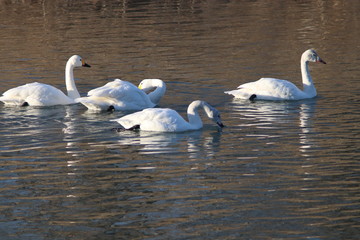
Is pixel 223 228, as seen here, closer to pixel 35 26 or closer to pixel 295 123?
pixel 295 123

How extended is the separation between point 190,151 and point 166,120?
1282 mm

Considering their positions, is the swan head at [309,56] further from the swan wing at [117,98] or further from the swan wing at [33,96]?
the swan wing at [33,96]

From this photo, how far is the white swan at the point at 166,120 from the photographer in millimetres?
12945

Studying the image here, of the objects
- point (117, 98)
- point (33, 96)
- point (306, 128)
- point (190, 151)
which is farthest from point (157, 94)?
Answer: point (190, 151)

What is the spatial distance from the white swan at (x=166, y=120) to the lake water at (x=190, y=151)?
14 cm

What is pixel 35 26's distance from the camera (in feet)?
90.6

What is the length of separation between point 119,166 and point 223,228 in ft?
9.46

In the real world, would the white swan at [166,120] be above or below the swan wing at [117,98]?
below

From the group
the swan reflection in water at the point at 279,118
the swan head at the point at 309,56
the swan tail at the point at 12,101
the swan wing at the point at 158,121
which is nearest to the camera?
Result: the swan reflection in water at the point at 279,118

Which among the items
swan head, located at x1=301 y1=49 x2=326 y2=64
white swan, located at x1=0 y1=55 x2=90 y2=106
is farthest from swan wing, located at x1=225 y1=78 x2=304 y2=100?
white swan, located at x1=0 y1=55 x2=90 y2=106

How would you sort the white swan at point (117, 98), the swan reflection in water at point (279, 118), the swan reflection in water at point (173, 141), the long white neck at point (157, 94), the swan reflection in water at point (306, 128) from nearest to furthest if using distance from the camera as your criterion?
the swan reflection in water at point (306, 128) < the swan reflection in water at point (173, 141) < the swan reflection in water at point (279, 118) < the white swan at point (117, 98) < the long white neck at point (157, 94)

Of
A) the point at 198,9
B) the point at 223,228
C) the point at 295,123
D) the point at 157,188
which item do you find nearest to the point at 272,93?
Result: the point at 295,123

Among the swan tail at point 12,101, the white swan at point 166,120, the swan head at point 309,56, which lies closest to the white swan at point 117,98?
the swan tail at point 12,101

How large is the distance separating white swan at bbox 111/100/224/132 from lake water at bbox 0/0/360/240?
0.45 feet
